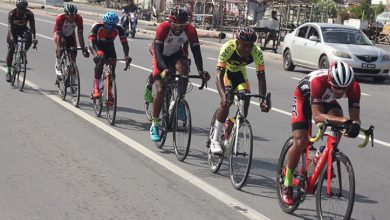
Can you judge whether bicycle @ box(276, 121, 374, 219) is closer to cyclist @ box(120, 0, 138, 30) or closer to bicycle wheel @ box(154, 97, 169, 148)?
bicycle wheel @ box(154, 97, 169, 148)

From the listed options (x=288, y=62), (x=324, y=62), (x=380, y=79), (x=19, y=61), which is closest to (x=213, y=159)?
(x=19, y=61)

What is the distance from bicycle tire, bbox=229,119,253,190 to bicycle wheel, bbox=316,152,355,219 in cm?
131

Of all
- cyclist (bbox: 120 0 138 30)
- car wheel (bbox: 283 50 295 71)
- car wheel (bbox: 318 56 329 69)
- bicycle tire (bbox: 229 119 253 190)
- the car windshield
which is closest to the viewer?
bicycle tire (bbox: 229 119 253 190)

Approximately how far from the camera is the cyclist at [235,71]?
7.30 metres

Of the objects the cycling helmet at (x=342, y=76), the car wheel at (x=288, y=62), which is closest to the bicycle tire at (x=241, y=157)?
the cycling helmet at (x=342, y=76)

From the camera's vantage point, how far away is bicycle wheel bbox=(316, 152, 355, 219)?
18.3ft

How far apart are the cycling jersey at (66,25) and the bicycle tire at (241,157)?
5.95 m

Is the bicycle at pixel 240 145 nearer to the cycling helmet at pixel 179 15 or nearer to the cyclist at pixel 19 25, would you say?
the cycling helmet at pixel 179 15

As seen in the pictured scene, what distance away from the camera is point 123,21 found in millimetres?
31422

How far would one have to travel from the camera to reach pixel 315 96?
5.92 metres

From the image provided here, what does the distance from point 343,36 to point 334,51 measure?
1.51 metres

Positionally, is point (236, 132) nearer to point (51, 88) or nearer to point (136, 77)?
point (51, 88)

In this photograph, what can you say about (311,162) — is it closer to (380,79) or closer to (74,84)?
(74,84)

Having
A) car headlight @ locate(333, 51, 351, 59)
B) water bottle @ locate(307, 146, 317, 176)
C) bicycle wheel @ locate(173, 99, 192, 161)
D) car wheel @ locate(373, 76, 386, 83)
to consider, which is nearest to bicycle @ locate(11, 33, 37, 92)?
bicycle wheel @ locate(173, 99, 192, 161)
